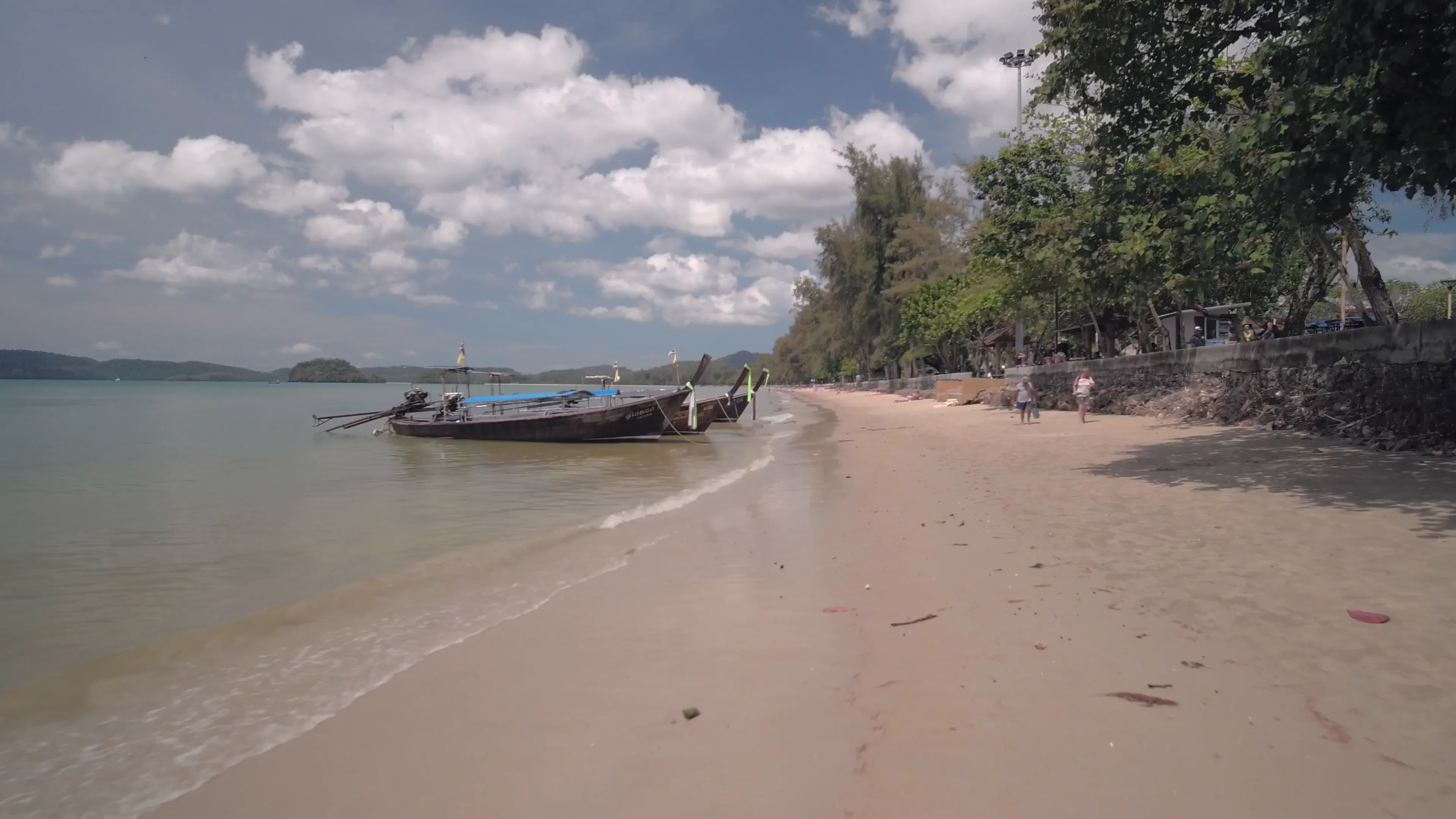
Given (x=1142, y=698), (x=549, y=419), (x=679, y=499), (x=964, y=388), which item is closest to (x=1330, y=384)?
(x=679, y=499)

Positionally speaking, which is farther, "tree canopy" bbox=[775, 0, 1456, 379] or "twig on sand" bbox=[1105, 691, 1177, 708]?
"tree canopy" bbox=[775, 0, 1456, 379]

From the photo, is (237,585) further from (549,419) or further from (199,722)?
(549,419)

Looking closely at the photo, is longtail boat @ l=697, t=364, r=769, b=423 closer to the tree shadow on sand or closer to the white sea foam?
the tree shadow on sand

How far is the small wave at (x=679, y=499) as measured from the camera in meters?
9.76

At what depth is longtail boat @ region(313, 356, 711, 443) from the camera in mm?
25125

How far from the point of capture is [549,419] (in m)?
25.3

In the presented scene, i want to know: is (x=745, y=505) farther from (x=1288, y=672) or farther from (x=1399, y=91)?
(x=1399, y=91)

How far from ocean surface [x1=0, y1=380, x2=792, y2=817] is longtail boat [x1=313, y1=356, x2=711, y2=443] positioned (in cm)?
607

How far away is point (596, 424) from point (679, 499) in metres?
14.2

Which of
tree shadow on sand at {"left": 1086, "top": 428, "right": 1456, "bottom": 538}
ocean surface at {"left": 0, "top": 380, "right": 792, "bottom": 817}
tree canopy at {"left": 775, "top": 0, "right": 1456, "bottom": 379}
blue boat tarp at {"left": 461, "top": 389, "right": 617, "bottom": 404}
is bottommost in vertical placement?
ocean surface at {"left": 0, "top": 380, "right": 792, "bottom": 817}

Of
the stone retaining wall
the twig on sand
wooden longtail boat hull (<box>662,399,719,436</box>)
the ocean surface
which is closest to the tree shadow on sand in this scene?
the stone retaining wall

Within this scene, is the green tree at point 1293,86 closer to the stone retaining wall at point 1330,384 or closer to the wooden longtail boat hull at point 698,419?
the stone retaining wall at point 1330,384

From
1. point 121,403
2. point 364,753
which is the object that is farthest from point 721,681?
point 121,403

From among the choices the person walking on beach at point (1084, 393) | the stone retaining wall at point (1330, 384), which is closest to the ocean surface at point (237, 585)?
the person walking on beach at point (1084, 393)
